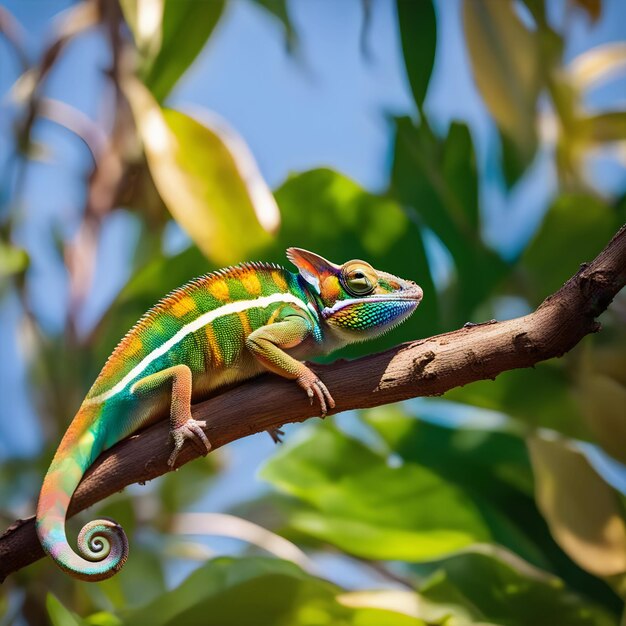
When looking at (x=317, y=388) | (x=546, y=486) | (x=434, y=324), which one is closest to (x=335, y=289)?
(x=317, y=388)

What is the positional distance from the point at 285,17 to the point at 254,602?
1327 mm

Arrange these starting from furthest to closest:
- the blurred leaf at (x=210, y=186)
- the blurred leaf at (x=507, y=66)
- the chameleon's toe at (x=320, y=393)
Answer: the blurred leaf at (x=507, y=66)
the blurred leaf at (x=210, y=186)
the chameleon's toe at (x=320, y=393)

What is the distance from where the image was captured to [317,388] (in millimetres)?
1146

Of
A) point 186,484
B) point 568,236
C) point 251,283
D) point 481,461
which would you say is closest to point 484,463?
point 481,461

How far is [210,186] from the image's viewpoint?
5.62 feet

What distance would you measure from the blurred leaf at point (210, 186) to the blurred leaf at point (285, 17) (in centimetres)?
37

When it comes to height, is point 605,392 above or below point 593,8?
below

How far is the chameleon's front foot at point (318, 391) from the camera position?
1143 millimetres

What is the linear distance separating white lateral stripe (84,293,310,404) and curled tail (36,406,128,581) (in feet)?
0.14

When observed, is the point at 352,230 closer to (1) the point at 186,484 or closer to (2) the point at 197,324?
(2) the point at 197,324

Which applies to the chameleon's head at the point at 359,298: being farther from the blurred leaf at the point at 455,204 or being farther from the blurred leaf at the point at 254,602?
the blurred leaf at the point at 455,204

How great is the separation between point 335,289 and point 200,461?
135 centimetres

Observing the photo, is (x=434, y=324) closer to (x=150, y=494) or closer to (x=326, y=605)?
(x=326, y=605)

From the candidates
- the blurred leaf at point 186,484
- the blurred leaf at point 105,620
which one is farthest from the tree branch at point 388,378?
the blurred leaf at point 186,484
